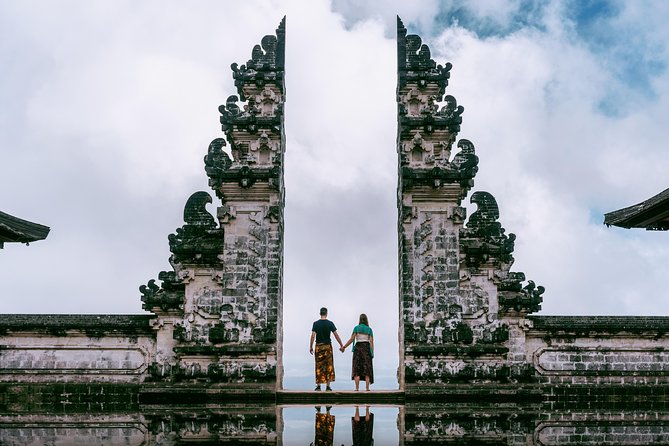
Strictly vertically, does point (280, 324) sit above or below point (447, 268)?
below

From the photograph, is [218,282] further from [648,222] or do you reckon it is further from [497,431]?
[648,222]

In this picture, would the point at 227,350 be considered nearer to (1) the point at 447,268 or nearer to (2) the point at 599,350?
(1) the point at 447,268

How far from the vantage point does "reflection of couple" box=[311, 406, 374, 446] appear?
40.6 feet

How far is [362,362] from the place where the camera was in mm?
15969

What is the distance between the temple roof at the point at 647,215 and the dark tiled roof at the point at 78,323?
952 centimetres

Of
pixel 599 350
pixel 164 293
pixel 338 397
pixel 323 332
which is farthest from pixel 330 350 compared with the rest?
pixel 599 350

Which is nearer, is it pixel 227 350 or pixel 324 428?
pixel 324 428

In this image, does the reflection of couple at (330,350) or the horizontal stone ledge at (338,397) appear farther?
the reflection of couple at (330,350)

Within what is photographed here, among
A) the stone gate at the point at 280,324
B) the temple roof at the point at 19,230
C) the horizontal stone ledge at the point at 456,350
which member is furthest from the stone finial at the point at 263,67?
the horizontal stone ledge at the point at 456,350

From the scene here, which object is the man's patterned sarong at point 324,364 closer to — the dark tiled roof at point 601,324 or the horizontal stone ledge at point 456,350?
the horizontal stone ledge at point 456,350

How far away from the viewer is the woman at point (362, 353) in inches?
628

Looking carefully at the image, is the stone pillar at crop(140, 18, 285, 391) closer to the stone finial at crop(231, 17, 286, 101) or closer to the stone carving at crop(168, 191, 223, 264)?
the stone carving at crop(168, 191, 223, 264)

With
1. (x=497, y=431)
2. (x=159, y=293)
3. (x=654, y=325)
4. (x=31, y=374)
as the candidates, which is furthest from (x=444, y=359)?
(x=31, y=374)

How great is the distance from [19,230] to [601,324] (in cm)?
1139
